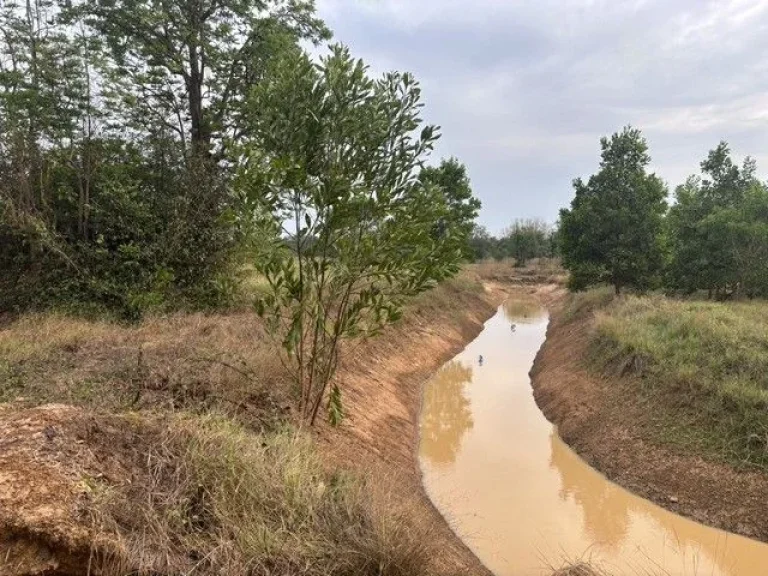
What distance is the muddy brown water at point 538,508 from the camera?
8328 mm

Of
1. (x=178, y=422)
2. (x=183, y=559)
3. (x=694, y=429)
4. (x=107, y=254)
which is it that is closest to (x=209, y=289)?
(x=107, y=254)

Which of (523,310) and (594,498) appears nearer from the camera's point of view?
(594,498)

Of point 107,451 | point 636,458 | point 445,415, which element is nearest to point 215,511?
point 107,451

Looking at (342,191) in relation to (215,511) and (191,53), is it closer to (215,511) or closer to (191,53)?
(215,511)

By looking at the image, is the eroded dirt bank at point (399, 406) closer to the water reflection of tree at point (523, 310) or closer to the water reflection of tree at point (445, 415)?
the water reflection of tree at point (445, 415)

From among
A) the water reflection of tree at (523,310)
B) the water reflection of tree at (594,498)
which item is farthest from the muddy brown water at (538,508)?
the water reflection of tree at (523,310)

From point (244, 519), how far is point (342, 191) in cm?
453

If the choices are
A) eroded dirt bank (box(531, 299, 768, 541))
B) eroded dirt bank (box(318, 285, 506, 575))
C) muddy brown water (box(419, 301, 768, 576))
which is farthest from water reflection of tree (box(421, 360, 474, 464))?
eroded dirt bank (box(531, 299, 768, 541))

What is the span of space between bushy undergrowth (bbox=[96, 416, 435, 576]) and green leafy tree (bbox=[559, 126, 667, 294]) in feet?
68.1

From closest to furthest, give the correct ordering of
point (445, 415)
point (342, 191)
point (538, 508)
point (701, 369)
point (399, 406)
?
point (342, 191) → point (538, 508) → point (701, 369) → point (399, 406) → point (445, 415)

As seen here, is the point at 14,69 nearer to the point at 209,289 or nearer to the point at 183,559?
the point at 209,289

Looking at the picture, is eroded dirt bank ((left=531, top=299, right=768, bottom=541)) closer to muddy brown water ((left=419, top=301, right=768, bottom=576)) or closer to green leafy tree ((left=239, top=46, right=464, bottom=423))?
muddy brown water ((left=419, top=301, right=768, bottom=576))

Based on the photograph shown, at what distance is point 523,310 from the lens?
41.5 meters

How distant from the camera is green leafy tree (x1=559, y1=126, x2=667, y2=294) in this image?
23.1 meters
